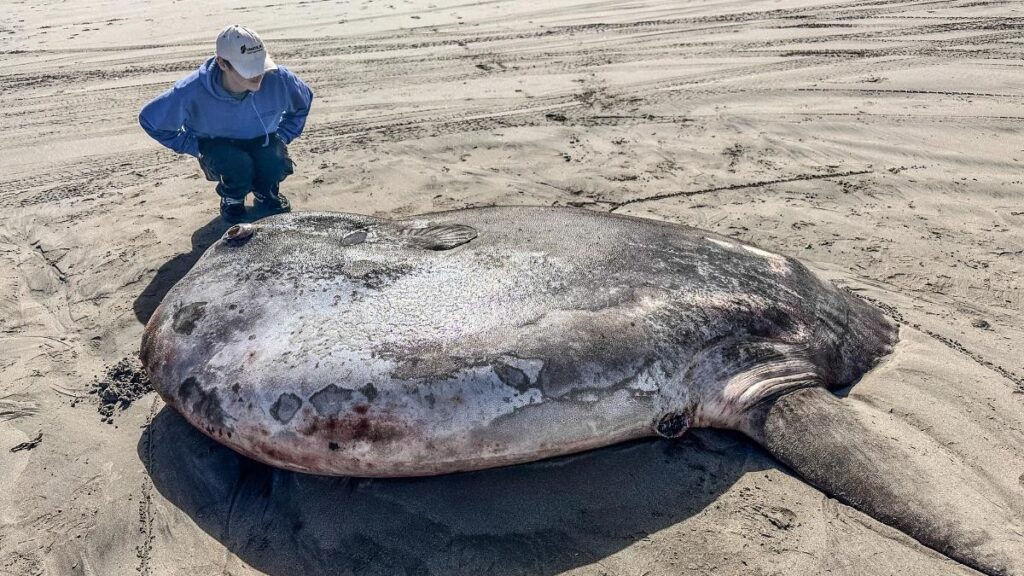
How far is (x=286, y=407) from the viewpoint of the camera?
2658mm

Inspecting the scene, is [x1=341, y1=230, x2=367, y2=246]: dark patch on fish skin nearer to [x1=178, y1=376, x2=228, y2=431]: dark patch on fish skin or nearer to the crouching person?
[x1=178, y1=376, x2=228, y2=431]: dark patch on fish skin

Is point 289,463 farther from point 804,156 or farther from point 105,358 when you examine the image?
point 804,156

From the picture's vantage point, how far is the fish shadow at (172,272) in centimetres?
409

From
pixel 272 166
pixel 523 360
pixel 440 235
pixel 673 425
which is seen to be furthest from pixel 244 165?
pixel 673 425

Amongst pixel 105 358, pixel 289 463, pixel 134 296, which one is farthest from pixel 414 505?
pixel 134 296

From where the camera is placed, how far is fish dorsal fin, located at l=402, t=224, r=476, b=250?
334 centimetres

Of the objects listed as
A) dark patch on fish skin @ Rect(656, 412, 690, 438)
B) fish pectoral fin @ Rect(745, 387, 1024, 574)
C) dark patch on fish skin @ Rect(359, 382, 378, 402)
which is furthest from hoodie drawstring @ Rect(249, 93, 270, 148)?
fish pectoral fin @ Rect(745, 387, 1024, 574)

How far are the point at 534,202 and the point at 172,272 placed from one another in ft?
8.14

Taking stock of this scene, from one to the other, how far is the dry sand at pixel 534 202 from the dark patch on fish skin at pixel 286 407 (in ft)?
1.17

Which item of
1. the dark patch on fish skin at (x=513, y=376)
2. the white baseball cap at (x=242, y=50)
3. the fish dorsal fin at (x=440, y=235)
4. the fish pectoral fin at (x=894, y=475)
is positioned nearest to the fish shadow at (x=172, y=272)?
the white baseball cap at (x=242, y=50)

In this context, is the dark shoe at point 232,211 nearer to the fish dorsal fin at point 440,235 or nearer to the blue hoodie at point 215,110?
the blue hoodie at point 215,110

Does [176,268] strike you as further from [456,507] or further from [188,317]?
[456,507]

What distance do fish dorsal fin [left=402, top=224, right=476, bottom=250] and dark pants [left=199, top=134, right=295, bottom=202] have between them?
6.43 feet

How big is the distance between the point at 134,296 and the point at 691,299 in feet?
10.5
